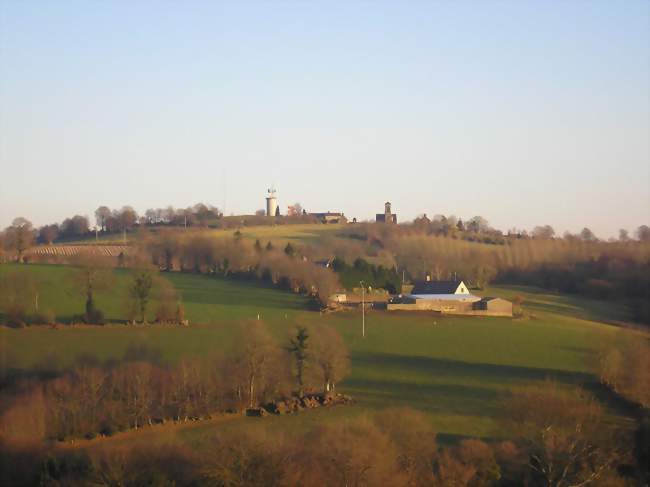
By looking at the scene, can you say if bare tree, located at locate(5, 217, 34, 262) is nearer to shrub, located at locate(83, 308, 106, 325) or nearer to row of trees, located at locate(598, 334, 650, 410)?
shrub, located at locate(83, 308, 106, 325)

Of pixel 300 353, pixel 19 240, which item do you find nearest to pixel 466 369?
pixel 300 353

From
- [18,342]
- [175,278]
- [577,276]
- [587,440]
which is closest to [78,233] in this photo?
[175,278]

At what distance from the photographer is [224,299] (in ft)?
153

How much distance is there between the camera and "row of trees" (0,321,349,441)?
A: 74.2ft

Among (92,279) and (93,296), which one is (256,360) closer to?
(92,279)

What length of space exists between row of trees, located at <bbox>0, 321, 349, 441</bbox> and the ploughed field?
1.22m

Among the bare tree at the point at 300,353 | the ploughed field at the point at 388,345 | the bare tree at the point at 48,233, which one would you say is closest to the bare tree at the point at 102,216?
the bare tree at the point at 48,233

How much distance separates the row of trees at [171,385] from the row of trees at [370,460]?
9.04 ft

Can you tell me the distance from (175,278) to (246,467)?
35.9m

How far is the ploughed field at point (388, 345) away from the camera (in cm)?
2688

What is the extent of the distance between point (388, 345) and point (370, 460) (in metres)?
18.3

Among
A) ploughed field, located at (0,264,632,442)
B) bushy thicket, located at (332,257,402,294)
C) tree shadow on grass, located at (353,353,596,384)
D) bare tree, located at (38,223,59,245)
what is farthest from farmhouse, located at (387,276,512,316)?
bare tree, located at (38,223,59,245)

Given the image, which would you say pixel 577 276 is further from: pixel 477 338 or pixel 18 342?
pixel 18 342

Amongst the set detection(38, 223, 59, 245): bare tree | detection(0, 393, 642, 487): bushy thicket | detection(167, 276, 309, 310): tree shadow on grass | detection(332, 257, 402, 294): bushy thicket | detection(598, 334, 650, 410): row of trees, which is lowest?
detection(0, 393, 642, 487): bushy thicket
